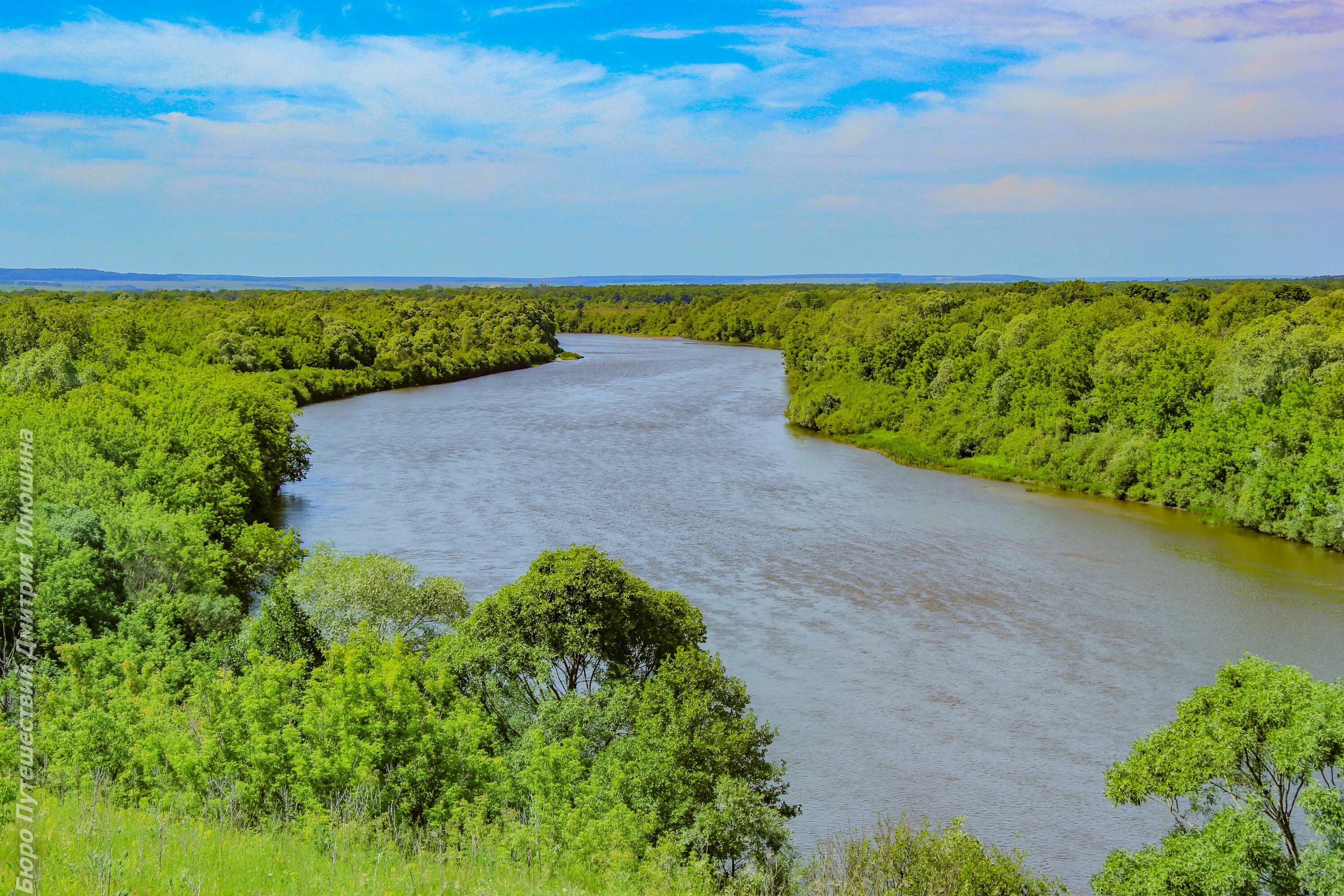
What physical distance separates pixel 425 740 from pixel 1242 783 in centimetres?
1090

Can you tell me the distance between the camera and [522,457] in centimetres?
5216

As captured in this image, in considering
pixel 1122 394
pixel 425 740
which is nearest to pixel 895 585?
pixel 425 740

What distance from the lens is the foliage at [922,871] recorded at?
13.0 m

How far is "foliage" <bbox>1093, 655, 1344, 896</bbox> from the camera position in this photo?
12.2m

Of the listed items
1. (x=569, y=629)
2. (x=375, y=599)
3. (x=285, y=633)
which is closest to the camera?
(x=569, y=629)

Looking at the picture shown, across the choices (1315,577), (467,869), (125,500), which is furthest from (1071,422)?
(467,869)

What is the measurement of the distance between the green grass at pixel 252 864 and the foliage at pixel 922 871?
7.89ft

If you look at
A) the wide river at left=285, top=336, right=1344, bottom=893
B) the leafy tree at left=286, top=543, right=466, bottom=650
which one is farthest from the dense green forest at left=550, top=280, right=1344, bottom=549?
the leafy tree at left=286, top=543, right=466, bottom=650

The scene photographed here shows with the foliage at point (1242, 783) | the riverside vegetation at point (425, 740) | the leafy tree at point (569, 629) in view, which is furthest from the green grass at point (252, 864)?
the foliage at point (1242, 783)

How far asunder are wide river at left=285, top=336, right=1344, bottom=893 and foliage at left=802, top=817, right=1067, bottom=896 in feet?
11.2

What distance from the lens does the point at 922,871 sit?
13320 mm

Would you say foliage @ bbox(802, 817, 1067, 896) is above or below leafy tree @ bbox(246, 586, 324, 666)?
below

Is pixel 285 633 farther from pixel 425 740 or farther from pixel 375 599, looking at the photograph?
pixel 425 740

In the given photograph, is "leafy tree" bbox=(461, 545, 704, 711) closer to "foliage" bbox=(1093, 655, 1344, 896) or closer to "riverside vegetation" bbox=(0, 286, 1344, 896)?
"riverside vegetation" bbox=(0, 286, 1344, 896)
